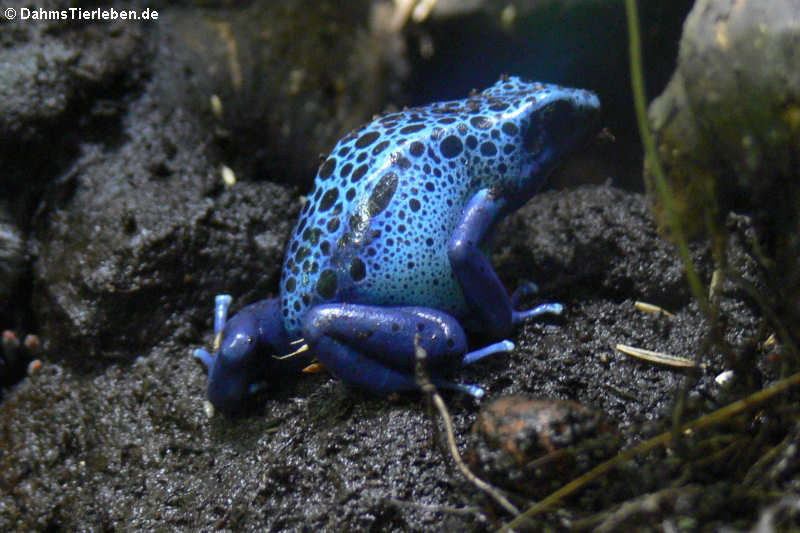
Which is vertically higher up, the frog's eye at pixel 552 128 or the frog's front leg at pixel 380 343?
the frog's eye at pixel 552 128

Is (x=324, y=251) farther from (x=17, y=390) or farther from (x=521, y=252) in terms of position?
(x=17, y=390)

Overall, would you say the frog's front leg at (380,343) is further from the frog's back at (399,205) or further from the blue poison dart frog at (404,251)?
the frog's back at (399,205)

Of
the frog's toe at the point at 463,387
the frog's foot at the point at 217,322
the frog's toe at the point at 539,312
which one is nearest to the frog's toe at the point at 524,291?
the frog's toe at the point at 539,312

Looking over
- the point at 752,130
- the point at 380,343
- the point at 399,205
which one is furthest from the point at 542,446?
the point at 752,130

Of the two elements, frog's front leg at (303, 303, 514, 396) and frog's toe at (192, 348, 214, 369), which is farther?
frog's toe at (192, 348, 214, 369)

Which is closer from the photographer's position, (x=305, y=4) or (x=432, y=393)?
(x=432, y=393)

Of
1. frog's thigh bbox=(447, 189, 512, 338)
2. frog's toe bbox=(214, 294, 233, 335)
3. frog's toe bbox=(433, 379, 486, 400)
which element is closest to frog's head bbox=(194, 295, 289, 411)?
frog's toe bbox=(214, 294, 233, 335)

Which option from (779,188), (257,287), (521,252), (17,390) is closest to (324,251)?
(257,287)

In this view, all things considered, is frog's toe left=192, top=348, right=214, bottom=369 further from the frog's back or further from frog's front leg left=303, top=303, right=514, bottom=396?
frog's front leg left=303, top=303, right=514, bottom=396
